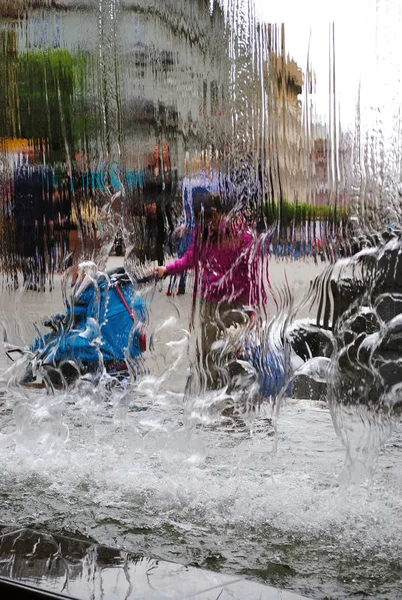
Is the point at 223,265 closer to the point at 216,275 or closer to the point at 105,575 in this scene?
the point at 216,275

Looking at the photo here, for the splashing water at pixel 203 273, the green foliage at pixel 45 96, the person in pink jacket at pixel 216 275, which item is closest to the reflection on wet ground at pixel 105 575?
the splashing water at pixel 203 273

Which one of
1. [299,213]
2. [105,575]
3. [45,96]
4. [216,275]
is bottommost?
[105,575]

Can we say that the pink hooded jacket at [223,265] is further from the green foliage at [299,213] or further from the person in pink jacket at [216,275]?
the green foliage at [299,213]

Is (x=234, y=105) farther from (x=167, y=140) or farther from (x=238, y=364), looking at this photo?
(x=238, y=364)

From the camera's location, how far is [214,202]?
368 cm

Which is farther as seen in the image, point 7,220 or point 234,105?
point 7,220

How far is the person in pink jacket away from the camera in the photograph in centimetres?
361

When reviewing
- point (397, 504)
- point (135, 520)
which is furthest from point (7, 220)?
point (397, 504)

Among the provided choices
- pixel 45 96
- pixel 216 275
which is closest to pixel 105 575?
pixel 216 275

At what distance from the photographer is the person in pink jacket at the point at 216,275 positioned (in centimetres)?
361

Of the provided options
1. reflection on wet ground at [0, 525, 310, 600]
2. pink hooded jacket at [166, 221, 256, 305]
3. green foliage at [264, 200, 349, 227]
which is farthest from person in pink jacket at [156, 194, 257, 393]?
reflection on wet ground at [0, 525, 310, 600]

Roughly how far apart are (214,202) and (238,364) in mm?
745

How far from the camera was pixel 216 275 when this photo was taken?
12.1 feet

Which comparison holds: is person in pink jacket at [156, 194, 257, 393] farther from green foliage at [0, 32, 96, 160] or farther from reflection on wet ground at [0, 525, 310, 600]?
reflection on wet ground at [0, 525, 310, 600]
